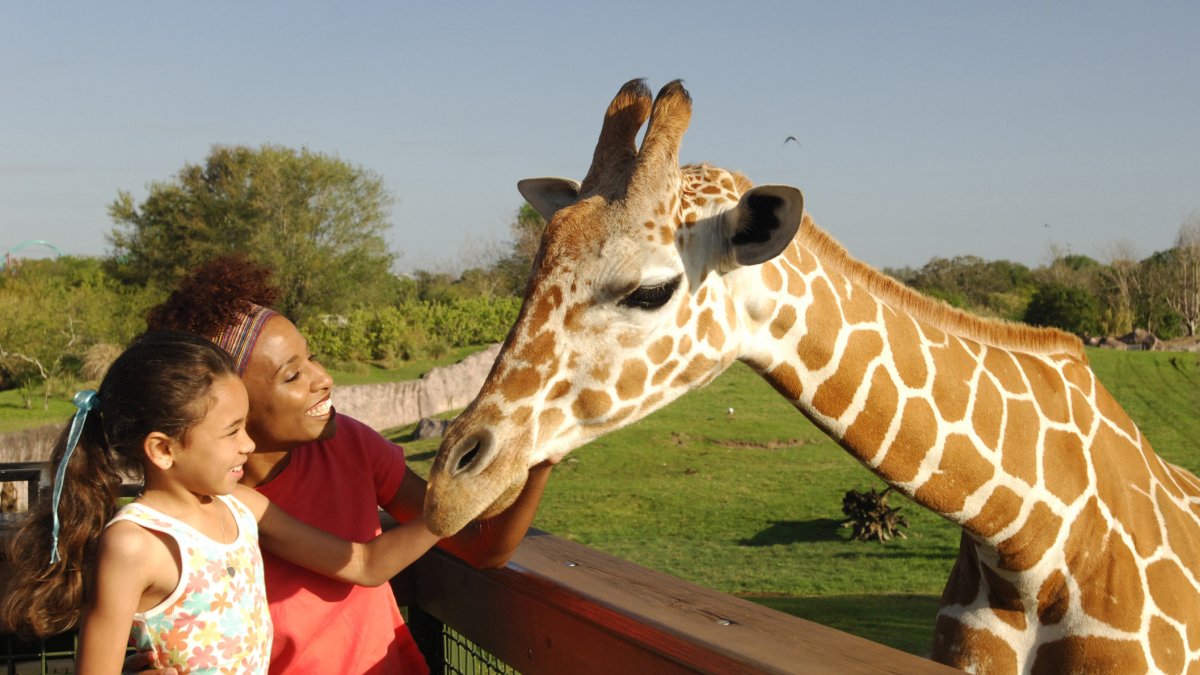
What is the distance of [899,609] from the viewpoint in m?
8.35

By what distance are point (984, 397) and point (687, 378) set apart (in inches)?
29.4

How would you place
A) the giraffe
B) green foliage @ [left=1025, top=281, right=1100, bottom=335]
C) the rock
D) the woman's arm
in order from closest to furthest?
the woman's arm < the giraffe < the rock < green foliage @ [left=1025, top=281, right=1100, bottom=335]

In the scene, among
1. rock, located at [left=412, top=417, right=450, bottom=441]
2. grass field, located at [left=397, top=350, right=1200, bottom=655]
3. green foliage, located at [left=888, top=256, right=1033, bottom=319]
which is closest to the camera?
grass field, located at [left=397, top=350, right=1200, bottom=655]

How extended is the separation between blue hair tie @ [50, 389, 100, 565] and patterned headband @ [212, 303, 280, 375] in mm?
261

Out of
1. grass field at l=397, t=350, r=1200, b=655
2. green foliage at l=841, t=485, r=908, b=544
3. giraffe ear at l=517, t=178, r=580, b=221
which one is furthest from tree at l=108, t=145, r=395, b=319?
giraffe ear at l=517, t=178, r=580, b=221

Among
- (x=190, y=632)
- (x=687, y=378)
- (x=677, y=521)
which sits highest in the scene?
(x=687, y=378)

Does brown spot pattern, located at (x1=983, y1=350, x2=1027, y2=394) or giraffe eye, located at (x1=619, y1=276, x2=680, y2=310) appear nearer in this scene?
giraffe eye, located at (x1=619, y1=276, x2=680, y2=310)

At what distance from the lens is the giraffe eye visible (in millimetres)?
2197

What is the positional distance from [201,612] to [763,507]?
1122cm

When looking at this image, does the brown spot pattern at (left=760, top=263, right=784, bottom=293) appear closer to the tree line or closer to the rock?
the rock

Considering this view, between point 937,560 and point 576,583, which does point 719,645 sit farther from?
point 937,560

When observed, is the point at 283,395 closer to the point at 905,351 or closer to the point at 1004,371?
the point at 905,351

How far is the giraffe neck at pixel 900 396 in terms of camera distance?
7.73 feet

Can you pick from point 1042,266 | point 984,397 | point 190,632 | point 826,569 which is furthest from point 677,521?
point 1042,266
